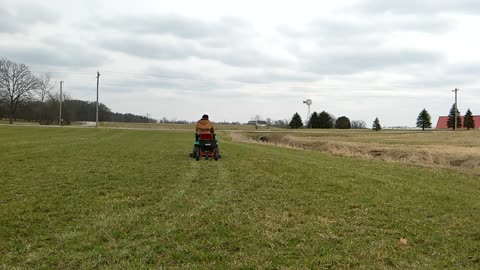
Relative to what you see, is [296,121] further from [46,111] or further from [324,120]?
[46,111]

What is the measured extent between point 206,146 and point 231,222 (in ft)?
36.3

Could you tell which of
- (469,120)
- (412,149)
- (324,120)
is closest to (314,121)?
(324,120)

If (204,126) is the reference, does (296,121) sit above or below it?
above

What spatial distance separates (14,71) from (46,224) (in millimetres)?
96279

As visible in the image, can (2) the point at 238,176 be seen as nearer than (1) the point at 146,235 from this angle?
No

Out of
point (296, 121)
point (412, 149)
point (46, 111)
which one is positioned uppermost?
point (46, 111)

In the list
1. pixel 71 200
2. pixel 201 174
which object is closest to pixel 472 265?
pixel 71 200

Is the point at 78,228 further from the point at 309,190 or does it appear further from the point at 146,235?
the point at 309,190

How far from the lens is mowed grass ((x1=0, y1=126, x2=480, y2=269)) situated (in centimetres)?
538

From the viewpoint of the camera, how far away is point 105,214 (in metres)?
7.67

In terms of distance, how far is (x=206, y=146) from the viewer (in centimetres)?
1809

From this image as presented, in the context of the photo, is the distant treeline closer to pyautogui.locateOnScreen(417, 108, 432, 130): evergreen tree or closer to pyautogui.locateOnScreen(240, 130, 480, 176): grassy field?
pyautogui.locateOnScreen(240, 130, 480, 176): grassy field

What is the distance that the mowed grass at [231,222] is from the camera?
5.38 metres

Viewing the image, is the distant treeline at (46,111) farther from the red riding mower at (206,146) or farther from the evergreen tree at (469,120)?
the evergreen tree at (469,120)
